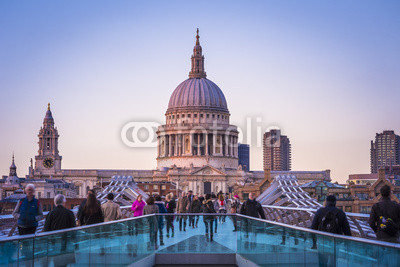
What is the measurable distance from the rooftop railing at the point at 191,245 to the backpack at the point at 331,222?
0.61m

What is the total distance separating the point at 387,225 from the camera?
45.3ft

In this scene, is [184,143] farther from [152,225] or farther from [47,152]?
[152,225]

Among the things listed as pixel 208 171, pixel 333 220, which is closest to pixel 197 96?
pixel 208 171

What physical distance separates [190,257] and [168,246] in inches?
25.6

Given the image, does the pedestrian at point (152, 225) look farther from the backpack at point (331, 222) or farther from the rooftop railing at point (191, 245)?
the backpack at point (331, 222)

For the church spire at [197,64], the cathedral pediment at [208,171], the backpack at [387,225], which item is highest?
the church spire at [197,64]

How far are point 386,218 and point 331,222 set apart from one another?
3.34 feet

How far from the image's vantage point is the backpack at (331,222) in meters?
13.9

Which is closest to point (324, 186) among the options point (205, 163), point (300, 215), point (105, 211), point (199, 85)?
point (205, 163)

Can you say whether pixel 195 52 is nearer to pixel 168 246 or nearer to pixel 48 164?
pixel 48 164

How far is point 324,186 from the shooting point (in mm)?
105562

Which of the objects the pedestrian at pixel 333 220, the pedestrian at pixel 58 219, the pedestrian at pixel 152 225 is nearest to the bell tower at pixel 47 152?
the pedestrian at pixel 152 225

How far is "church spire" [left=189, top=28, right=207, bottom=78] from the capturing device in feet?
584

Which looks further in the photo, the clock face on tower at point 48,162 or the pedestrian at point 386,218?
the clock face on tower at point 48,162
